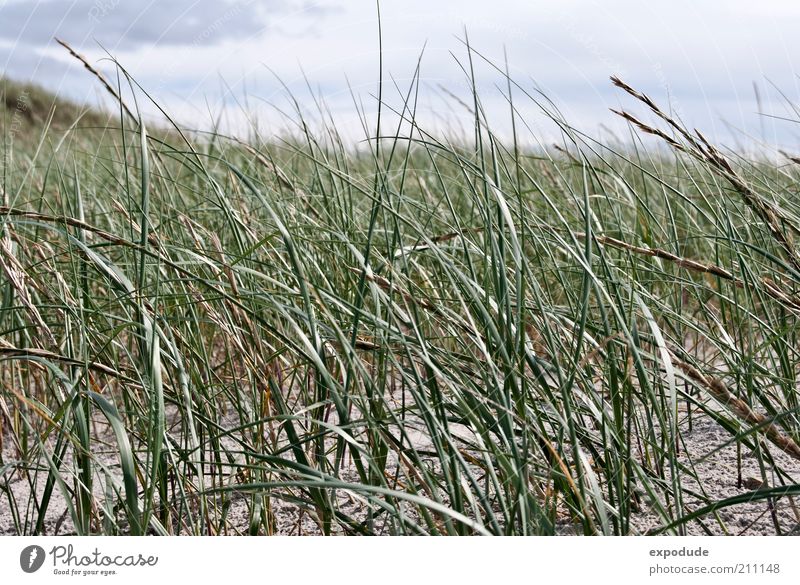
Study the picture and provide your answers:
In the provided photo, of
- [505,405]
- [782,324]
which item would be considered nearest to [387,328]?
[505,405]
